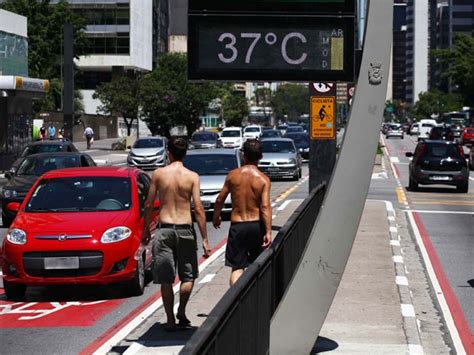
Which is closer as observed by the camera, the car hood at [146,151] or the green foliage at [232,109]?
the car hood at [146,151]

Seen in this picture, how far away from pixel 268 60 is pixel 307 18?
1.80 feet

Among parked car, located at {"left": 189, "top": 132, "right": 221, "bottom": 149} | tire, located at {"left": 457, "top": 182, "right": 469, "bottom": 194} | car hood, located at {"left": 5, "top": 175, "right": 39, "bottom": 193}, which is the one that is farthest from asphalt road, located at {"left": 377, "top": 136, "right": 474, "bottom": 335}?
parked car, located at {"left": 189, "top": 132, "right": 221, "bottom": 149}

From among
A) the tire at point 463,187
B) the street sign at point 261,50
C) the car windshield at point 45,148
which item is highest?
the street sign at point 261,50

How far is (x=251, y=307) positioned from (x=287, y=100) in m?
174

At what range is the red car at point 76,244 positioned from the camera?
13.1 m

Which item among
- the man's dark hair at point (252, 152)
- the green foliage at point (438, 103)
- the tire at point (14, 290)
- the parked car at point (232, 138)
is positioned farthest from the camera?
the green foliage at point (438, 103)

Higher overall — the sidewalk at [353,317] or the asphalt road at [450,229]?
the sidewalk at [353,317]

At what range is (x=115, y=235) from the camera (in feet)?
43.7

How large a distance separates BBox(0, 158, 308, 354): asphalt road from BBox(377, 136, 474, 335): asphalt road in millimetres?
3777

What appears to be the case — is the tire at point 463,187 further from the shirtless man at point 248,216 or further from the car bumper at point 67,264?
the shirtless man at point 248,216

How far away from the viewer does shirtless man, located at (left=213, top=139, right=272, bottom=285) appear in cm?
1105

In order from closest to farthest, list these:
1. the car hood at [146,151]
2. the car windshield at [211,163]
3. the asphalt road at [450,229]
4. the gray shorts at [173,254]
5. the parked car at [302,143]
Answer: the gray shorts at [173,254]
the asphalt road at [450,229]
the car windshield at [211,163]
the car hood at [146,151]
the parked car at [302,143]

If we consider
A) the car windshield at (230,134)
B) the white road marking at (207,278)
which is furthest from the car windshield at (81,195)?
the car windshield at (230,134)

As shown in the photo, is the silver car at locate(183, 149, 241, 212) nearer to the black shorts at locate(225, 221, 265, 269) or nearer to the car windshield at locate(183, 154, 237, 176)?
the car windshield at locate(183, 154, 237, 176)
